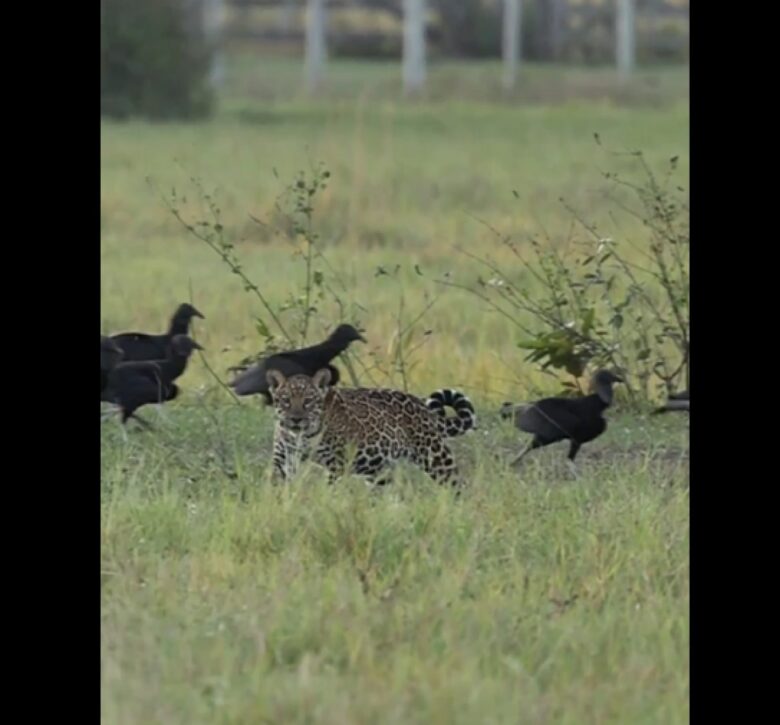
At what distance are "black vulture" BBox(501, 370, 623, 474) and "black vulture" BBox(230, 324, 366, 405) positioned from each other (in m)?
0.68

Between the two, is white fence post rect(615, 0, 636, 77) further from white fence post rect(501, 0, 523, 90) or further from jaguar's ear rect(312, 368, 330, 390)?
jaguar's ear rect(312, 368, 330, 390)

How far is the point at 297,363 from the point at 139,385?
1.79ft

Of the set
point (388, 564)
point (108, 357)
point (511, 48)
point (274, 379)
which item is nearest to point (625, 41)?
point (511, 48)

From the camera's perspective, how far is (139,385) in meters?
7.63

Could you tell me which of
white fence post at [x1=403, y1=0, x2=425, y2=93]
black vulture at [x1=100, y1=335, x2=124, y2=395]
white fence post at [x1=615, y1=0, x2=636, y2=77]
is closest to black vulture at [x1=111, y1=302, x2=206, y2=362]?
black vulture at [x1=100, y1=335, x2=124, y2=395]

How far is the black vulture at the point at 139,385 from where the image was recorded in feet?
24.9

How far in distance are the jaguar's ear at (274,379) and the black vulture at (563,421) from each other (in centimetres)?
80

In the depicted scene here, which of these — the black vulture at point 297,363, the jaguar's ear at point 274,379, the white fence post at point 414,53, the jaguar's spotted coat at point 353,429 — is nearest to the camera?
the jaguar's spotted coat at point 353,429

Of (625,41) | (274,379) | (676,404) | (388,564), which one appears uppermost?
(625,41)

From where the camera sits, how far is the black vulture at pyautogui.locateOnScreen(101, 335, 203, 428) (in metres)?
7.60

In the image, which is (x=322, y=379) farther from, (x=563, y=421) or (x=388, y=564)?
(x=388, y=564)

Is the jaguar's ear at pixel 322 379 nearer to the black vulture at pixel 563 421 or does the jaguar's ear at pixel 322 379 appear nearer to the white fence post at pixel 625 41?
the black vulture at pixel 563 421

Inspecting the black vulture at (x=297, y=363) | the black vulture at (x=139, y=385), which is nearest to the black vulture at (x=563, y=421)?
the black vulture at (x=297, y=363)
